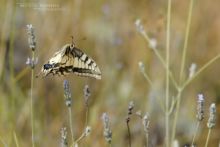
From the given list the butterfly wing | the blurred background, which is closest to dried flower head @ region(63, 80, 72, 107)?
the butterfly wing

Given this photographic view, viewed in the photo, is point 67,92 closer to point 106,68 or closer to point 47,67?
point 47,67

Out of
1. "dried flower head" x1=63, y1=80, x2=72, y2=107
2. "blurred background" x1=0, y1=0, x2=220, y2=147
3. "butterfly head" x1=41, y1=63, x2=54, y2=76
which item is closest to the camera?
"dried flower head" x1=63, y1=80, x2=72, y2=107

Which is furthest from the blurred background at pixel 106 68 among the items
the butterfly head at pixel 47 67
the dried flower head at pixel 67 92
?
the dried flower head at pixel 67 92

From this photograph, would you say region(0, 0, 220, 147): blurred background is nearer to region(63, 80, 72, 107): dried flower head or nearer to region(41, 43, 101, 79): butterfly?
region(41, 43, 101, 79): butterfly

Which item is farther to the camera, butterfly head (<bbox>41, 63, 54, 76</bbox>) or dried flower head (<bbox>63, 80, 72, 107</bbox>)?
butterfly head (<bbox>41, 63, 54, 76</bbox>)

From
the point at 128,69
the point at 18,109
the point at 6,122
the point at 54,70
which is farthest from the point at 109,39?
the point at 54,70

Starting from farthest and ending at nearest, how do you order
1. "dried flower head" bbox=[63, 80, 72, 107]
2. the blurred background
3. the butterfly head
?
the blurred background → the butterfly head → "dried flower head" bbox=[63, 80, 72, 107]
